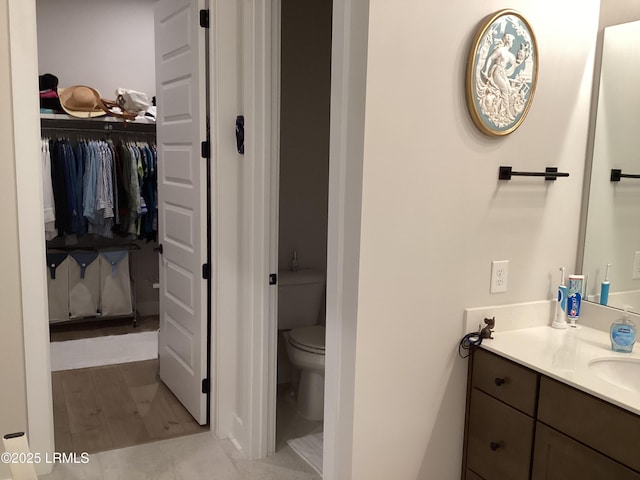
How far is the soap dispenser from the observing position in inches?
74.0

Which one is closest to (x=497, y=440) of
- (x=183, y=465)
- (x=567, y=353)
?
(x=567, y=353)

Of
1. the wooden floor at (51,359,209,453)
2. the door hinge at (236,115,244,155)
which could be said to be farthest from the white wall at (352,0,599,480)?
the wooden floor at (51,359,209,453)

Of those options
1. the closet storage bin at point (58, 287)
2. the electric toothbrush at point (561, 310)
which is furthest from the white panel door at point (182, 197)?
the electric toothbrush at point (561, 310)

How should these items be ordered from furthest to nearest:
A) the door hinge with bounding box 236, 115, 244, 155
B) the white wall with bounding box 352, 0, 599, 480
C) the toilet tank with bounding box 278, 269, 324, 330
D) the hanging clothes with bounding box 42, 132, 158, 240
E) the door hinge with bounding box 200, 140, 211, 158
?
1. the hanging clothes with bounding box 42, 132, 158, 240
2. the toilet tank with bounding box 278, 269, 324, 330
3. the door hinge with bounding box 200, 140, 211, 158
4. the door hinge with bounding box 236, 115, 244, 155
5. the white wall with bounding box 352, 0, 599, 480

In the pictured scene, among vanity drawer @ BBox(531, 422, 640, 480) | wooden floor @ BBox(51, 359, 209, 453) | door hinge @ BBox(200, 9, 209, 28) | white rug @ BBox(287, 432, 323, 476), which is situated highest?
door hinge @ BBox(200, 9, 209, 28)

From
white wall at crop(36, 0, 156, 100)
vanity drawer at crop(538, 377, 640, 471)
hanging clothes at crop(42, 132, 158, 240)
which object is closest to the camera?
vanity drawer at crop(538, 377, 640, 471)

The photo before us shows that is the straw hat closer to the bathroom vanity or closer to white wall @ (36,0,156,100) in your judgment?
white wall @ (36,0,156,100)

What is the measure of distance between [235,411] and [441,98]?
194cm

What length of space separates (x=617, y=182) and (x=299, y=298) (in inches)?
74.0

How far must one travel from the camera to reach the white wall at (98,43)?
15.1 feet

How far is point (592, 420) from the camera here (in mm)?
1569

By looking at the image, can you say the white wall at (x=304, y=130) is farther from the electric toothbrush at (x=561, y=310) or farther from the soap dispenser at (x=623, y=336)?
the soap dispenser at (x=623, y=336)

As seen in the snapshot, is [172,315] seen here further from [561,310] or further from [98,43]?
[98,43]

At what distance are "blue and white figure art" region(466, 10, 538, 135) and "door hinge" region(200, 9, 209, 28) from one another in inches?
55.7
